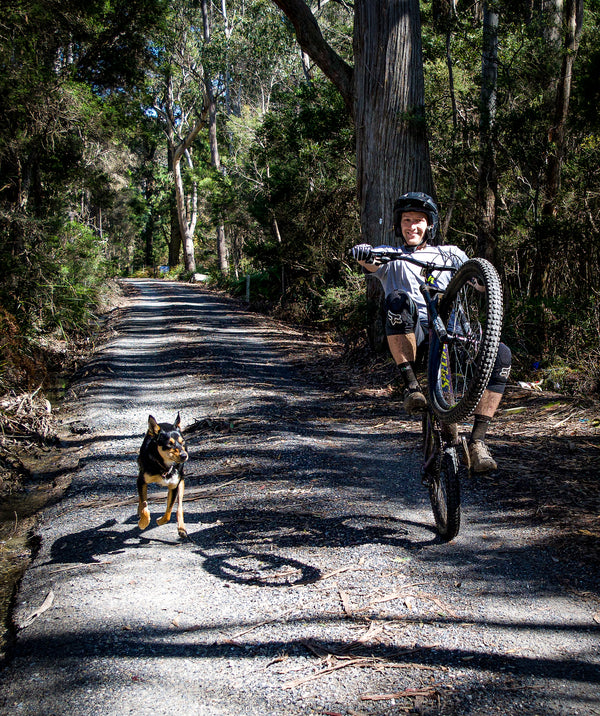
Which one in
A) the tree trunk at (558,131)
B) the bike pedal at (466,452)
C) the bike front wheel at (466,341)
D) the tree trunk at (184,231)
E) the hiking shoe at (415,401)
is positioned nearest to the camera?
the bike front wheel at (466,341)

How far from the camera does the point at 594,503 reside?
5.21m

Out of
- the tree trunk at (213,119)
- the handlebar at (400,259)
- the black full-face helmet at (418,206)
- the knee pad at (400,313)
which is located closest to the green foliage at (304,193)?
the black full-face helmet at (418,206)

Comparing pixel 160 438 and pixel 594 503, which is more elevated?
pixel 160 438

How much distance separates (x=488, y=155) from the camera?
1042 cm

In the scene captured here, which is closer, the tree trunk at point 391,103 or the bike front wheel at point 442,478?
the bike front wheel at point 442,478

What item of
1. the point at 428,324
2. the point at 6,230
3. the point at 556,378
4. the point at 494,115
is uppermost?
the point at 494,115

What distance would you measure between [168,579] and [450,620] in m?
1.89

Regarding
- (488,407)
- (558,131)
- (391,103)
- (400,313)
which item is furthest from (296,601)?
(391,103)

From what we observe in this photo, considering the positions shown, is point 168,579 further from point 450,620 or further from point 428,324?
point 428,324

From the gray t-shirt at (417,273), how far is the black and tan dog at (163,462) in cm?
194

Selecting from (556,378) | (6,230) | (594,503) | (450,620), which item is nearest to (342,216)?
(6,230)

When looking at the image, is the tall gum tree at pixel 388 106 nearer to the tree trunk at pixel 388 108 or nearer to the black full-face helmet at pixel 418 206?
the tree trunk at pixel 388 108

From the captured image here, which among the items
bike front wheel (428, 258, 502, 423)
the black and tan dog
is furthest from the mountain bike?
the black and tan dog

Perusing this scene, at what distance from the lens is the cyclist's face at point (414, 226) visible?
4988 mm
